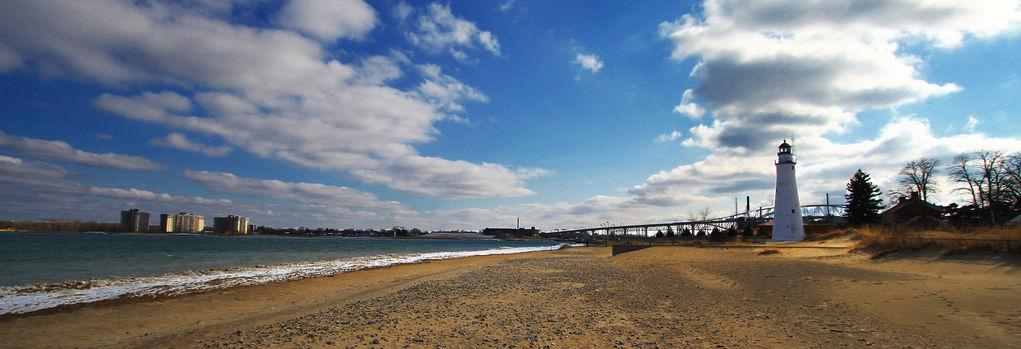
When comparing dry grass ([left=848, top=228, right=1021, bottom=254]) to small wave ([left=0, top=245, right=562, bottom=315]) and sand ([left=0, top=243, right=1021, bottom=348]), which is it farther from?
small wave ([left=0, top=245, right=562, bottom=315])

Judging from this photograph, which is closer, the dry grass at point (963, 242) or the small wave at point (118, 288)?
the small wave at point (118, 288)

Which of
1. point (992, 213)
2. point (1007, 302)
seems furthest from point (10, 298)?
point (992, 213)

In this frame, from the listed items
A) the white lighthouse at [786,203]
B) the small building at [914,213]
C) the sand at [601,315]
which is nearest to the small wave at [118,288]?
the sand at [601,315]

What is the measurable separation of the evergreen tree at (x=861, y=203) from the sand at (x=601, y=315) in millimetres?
41111

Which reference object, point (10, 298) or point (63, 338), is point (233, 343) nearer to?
point (63, 338)

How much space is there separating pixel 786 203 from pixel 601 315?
4454 centimetres

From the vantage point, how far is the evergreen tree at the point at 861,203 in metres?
52.3

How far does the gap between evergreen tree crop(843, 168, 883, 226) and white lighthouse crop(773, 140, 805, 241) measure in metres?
10.2

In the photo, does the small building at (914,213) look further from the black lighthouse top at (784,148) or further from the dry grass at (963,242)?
the dry grass at (963,242)

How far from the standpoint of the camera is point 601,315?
11188 millimetres

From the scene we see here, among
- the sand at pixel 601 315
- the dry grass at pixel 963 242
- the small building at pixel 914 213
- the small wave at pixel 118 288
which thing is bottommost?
the small wave at pixel 118 288

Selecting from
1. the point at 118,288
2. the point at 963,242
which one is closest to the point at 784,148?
the point at 963,242

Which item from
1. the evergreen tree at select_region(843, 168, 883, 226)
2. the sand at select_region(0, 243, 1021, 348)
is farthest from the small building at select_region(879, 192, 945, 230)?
the sand at select_region(0, 243, 1021, 348)

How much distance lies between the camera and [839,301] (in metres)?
11.8
